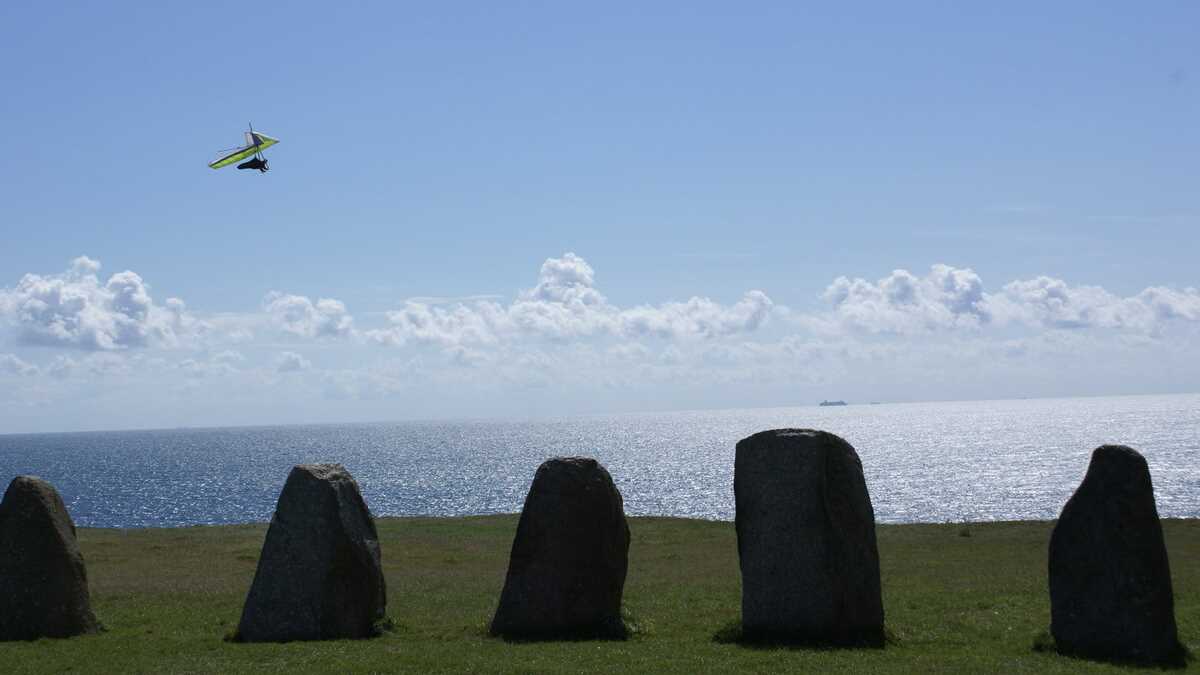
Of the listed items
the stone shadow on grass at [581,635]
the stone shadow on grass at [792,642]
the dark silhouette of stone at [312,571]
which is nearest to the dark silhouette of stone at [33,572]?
the dark silhouette of stone at [312,571]

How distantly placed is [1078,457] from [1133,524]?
567 ft

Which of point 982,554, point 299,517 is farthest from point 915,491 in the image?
point 299,517

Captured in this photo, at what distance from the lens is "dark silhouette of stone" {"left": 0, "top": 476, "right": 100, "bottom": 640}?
69.3 feet

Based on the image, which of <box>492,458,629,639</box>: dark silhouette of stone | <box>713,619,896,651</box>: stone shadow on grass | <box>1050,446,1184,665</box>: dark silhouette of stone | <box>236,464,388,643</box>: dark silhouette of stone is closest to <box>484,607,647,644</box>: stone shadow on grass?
<box>492,458,629,639</box>: dark silhouette of stone

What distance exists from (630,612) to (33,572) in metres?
11.7

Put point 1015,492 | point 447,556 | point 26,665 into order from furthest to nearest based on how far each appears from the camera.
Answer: point 1015,492, point 447,556, point 26,665

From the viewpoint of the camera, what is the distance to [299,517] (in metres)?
20.7

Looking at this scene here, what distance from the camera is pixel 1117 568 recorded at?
17.6 metres

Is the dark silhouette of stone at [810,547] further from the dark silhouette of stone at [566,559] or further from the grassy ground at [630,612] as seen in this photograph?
the dark silhouette of stone at [566,559]

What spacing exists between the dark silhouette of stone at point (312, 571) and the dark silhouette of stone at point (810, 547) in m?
7.25

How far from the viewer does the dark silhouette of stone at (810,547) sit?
19422mm

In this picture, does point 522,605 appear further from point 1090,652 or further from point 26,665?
point 1090,652

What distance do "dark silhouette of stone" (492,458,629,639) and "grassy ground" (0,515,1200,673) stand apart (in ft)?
2.48

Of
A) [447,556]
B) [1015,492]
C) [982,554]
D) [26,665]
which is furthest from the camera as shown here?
[1015,492]
